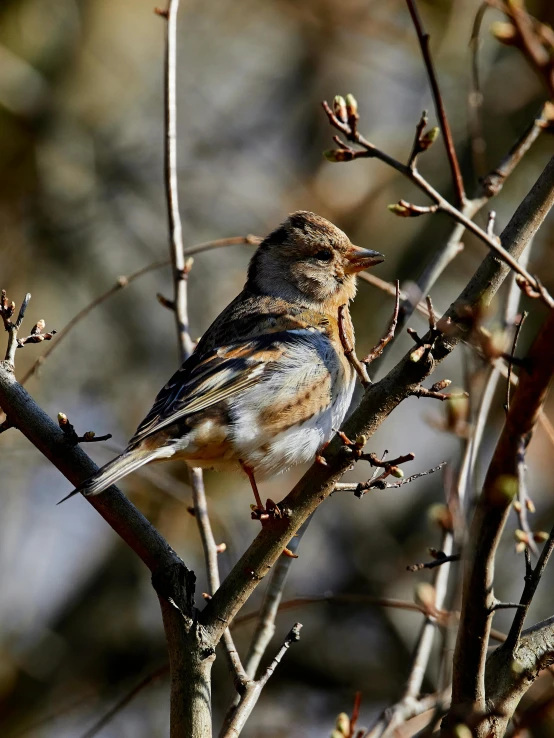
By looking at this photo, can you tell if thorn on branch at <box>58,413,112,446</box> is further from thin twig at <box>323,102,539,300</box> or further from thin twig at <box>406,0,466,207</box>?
thin twig at <box>406,0,466,207</box>

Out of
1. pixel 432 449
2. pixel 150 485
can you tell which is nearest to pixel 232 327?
pixel 150 485

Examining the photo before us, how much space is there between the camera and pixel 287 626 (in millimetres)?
8172

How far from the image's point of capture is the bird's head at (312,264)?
5672 mm

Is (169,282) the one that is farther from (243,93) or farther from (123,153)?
(243,93)

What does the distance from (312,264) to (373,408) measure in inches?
106

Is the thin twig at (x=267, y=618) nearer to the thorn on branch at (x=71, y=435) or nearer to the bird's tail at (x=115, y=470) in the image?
the bird's tail at (x=115, y=470)

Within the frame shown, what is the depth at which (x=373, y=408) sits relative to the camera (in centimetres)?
319

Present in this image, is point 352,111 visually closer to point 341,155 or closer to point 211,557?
point 341,155

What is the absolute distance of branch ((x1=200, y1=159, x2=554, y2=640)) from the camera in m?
2.96

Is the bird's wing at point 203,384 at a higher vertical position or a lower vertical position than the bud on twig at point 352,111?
higher

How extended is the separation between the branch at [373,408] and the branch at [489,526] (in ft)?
0.94

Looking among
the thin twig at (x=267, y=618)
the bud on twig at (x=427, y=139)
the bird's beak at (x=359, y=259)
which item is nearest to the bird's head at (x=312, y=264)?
the bird's beak at (x=359, y=259)

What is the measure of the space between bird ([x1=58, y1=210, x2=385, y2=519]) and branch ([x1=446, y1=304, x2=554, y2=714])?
1.49 m

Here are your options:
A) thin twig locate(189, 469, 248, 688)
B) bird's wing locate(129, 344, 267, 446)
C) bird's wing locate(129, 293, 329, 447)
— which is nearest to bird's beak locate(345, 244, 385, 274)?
bird's wing locate(129, 293, 329, 447)
